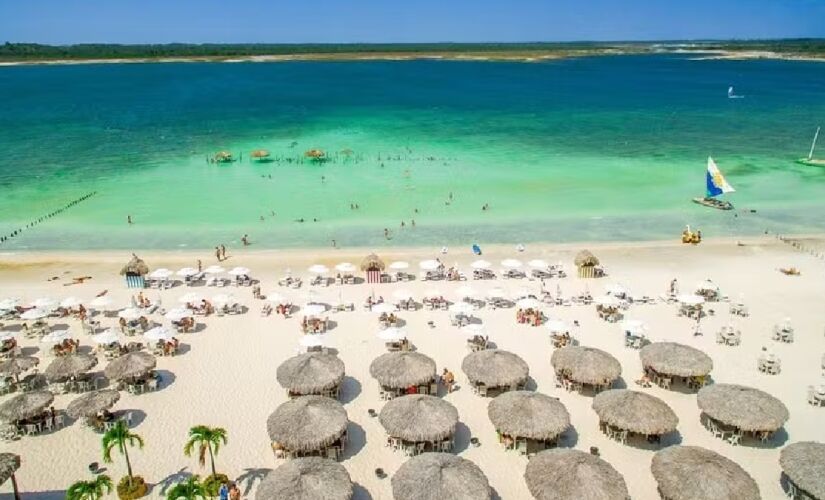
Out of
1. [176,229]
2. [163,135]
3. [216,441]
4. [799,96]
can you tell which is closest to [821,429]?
[216,441]

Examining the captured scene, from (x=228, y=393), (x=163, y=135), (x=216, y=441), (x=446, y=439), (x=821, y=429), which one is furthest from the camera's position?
(x=163, y=135)

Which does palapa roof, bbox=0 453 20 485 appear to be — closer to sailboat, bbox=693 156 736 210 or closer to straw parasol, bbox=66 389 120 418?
straw parasol, bbox=66 389 120 418

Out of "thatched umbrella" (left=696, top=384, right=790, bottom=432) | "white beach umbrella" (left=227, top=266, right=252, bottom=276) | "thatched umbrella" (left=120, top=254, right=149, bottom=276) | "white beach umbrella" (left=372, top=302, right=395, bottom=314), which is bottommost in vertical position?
"thatched umbrella" (left=696, top=384, right=790, bottom=432)

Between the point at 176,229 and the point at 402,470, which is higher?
the point at 176,229

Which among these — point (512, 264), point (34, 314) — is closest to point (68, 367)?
point (34, 314)

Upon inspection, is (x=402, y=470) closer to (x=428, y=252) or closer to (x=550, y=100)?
(x=428, y=252)

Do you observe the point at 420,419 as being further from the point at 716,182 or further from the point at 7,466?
the point at 716,182

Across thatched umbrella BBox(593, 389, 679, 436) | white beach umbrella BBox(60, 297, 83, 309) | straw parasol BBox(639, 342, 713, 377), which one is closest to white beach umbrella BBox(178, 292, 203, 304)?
white beach umbrella BBox(60, 297, 83, 309)

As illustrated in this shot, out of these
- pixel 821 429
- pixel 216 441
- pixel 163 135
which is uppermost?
pixel 163 135
